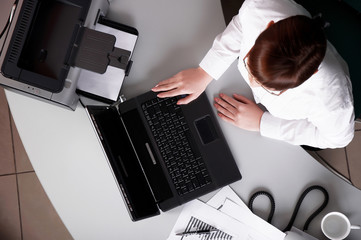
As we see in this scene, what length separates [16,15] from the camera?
901 mm

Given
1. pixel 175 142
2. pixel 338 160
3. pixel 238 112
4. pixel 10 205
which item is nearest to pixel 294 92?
pixel 238 112

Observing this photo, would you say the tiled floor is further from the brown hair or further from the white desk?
the brown hair

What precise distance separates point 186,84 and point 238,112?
196 mm

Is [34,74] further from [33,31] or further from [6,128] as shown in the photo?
[6,128]

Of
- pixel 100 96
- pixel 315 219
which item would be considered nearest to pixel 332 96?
pixel 315 219

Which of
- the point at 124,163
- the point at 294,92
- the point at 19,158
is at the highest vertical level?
the point at 294,92

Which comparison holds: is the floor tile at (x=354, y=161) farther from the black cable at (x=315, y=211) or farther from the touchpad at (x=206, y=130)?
the touchpad at (x=206, y=130)

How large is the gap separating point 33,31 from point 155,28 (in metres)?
0.39

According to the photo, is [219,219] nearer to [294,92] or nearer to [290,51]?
[294,92]

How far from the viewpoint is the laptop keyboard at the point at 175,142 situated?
3.57 feet

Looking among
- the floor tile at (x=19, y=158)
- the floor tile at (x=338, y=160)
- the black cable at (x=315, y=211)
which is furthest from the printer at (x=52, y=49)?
the floor tile at (x=338, y=160)

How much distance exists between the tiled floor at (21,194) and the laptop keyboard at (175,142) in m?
1.12

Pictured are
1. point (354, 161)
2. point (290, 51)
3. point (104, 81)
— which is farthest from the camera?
point (354, 161)

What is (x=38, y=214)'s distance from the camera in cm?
189
